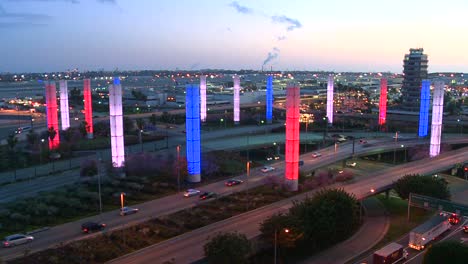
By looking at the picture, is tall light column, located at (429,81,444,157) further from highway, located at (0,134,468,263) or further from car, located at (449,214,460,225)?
car, located at (449,214,460,225)

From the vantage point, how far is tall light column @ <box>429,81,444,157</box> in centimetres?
4609

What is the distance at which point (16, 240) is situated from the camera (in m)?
20.8

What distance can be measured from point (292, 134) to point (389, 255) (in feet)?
42.3

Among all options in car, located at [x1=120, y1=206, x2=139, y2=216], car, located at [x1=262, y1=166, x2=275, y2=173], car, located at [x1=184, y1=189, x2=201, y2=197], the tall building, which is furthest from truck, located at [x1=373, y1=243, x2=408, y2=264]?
the tall building

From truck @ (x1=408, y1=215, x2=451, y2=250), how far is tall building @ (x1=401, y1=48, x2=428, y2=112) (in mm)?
67584

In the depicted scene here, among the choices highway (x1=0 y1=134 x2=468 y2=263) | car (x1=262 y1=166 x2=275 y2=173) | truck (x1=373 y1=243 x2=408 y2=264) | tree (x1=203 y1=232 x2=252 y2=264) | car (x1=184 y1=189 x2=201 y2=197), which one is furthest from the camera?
car (x1=262 y1=166 x2=275 y2=173)

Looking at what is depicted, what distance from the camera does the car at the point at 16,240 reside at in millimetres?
20656

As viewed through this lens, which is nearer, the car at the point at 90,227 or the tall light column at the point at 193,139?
the car at the point at 90,227

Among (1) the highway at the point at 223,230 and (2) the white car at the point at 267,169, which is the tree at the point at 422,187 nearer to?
(1) the highway at the point at 223,230

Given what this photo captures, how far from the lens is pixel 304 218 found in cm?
2212

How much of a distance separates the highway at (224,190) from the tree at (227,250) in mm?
5252

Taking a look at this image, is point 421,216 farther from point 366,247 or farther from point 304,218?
point 304,218

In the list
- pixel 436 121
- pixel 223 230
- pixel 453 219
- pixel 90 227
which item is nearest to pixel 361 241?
pixel 453 219

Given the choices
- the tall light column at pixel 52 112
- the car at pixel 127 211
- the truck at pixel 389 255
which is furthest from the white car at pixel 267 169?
the tall light column at pixel 52 112
